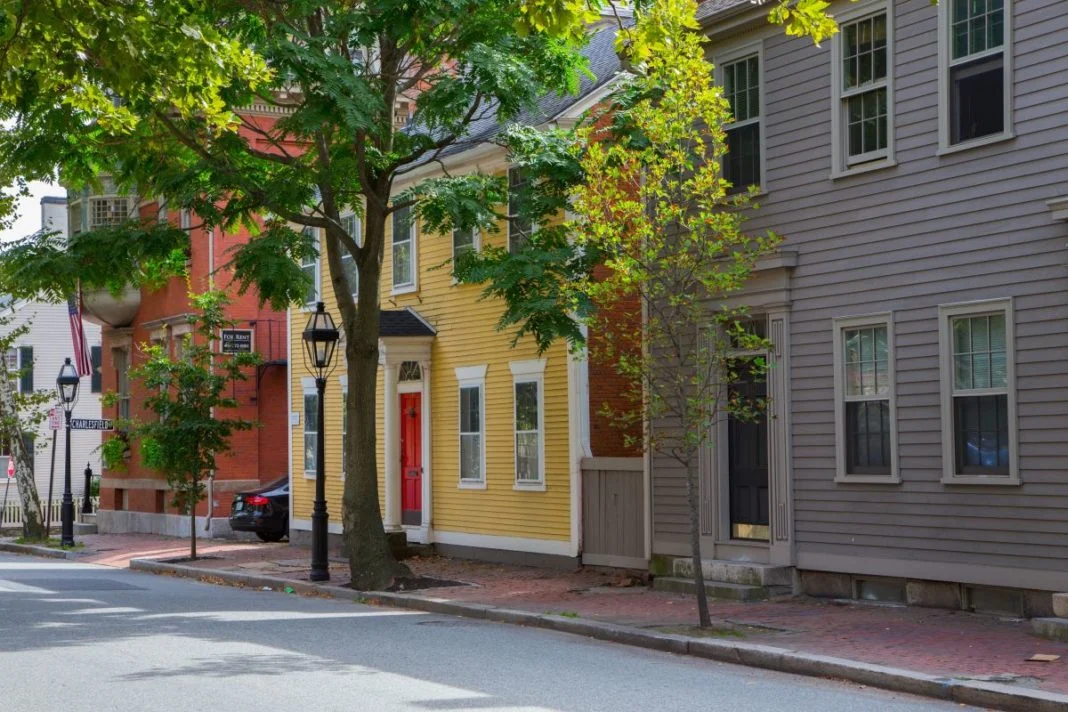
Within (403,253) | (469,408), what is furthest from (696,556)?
(403,253)

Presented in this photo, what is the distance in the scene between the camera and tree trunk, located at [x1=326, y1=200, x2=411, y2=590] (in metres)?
19.0

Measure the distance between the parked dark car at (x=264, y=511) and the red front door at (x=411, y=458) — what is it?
4.88m

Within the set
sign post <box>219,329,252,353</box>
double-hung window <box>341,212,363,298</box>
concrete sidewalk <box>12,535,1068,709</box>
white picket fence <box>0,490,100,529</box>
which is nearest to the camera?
concrete sidewalk <box>12,535,1068,709</box>

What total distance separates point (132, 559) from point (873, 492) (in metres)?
16.0

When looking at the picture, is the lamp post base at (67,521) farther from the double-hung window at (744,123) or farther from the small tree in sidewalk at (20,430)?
the double-hung window at (744,123)

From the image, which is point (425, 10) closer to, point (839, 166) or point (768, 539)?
point (839, 166)

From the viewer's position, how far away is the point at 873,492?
15602 mm

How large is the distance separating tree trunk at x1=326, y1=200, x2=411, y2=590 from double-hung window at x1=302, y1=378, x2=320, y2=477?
A: 31.5 ft

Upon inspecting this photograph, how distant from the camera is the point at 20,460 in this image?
109 feet

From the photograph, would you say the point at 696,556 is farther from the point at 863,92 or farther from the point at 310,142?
the point at 310,142

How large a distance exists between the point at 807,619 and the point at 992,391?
2952 mm

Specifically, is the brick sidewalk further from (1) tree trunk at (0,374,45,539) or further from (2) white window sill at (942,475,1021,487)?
(1) tree trunk at (0,374,45,539)

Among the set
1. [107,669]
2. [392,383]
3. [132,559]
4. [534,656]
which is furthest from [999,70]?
[132,559]

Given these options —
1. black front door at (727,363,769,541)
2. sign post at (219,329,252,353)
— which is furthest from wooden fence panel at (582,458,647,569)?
sign post at (219,329,252,353)
